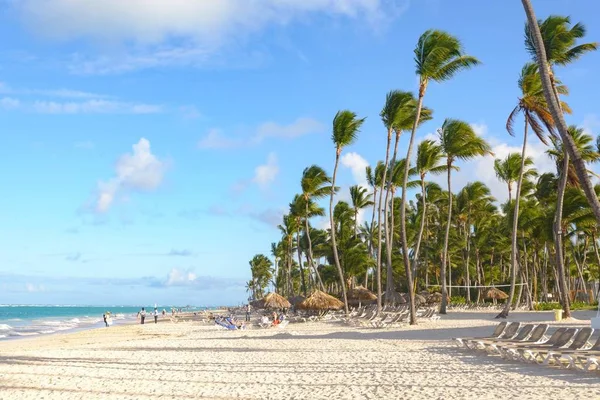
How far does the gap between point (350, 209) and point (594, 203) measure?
41.5 meters

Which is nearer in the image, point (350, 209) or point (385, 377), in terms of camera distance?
point (385, 377)

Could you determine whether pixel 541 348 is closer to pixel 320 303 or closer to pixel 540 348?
pixel 540 348

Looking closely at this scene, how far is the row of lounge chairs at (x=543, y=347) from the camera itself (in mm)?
10883

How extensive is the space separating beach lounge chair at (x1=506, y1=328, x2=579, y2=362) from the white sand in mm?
359

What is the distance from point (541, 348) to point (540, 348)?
0.8 inches

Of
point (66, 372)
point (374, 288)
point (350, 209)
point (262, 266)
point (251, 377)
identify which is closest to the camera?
point (251, 377)

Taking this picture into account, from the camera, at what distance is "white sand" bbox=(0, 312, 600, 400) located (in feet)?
31.1

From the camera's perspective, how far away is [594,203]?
39.8ft

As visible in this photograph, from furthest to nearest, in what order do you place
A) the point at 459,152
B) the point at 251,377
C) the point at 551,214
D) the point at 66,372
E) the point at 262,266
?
the point at 262,266 → the point at 551,214 → the point at 459,152 → the point at 66,372 → the point at 251,377

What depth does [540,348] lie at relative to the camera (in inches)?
477

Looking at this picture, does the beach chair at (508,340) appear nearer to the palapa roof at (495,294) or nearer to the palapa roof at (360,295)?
the palapa roof at (360,295)

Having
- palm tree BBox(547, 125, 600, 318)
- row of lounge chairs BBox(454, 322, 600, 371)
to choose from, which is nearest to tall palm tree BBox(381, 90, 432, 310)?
palm tree BBox(547, 125, 600, 318)

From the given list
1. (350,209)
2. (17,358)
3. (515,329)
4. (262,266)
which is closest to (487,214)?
(350,209)

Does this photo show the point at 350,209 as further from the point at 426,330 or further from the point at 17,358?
the point at 17,358
